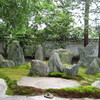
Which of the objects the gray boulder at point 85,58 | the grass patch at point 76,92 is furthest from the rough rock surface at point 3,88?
the gray boulder at point 85,58

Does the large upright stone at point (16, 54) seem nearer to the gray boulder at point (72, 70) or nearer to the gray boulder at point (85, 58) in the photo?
the gray boulder at point (72, 70)

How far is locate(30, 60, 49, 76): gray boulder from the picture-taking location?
18.0 feet

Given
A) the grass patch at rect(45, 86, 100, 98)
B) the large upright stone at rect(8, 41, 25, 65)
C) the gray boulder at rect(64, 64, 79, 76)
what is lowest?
the grass patch at rect(45, 86, 100, 98)

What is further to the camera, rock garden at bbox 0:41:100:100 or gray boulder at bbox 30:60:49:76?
gray boulder at bbox 30:60:49:76

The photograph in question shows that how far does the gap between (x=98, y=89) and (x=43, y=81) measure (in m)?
1.72

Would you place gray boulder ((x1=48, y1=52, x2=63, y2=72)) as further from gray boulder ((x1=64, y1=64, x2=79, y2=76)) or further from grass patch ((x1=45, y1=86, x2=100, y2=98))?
grass patch ((x1=45, y1=86, x2=100, y2=98))

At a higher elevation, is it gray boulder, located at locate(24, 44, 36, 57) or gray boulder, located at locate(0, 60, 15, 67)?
gray boulder, located at locate(24, 44, 36, 57)

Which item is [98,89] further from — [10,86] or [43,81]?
[10,86]

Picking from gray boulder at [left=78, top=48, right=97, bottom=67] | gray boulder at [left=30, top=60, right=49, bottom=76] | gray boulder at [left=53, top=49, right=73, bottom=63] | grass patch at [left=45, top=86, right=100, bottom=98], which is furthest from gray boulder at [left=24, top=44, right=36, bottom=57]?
grass patch at [left=45, top=86, right=100, bottom=98]

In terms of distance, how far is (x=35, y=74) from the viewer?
5.61 meters

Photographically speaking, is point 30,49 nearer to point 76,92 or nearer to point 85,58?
point 85,58

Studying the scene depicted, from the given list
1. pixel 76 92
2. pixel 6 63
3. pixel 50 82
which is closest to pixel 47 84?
pixel 50 82

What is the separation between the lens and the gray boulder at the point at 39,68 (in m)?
5.50

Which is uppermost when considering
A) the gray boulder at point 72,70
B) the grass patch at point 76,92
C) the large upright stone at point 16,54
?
the large upright stone at point 16,54
